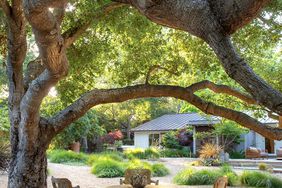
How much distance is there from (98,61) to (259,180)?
354 inches

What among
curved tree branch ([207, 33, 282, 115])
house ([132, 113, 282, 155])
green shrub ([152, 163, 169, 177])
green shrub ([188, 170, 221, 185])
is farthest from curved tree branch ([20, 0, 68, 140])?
house ([132, 113, 282, 155])

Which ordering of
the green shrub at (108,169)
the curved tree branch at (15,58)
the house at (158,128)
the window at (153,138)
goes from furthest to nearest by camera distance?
1. the window at (153,138)
2. the house at (158,128)
3. the green shrub at (108,169)
4. the curved tree branch at (15,58)

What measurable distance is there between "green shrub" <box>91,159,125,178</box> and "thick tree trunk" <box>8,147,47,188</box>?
35.3 ft

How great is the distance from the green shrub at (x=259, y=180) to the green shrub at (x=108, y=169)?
5797 mm

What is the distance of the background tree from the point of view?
4.50 m

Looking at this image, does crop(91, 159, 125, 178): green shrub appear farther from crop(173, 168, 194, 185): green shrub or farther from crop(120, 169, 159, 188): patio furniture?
crop(120, 169, 159, 188): patio furniture

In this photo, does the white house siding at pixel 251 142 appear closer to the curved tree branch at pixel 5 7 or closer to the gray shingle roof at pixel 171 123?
the gray shingle roof at pixel 171 123

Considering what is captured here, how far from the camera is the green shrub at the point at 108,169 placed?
63.1ft

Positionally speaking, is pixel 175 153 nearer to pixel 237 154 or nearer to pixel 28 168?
pixel 237 154

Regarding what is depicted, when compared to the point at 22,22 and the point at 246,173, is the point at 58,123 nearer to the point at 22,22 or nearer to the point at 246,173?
the point at 22,22

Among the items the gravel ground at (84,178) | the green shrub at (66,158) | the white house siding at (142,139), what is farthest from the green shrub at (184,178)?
the white house siding at (142,139)

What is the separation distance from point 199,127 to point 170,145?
302cm

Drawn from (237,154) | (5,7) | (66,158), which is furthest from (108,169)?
(237,154)

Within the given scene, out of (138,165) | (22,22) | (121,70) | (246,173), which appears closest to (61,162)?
(138,165)
